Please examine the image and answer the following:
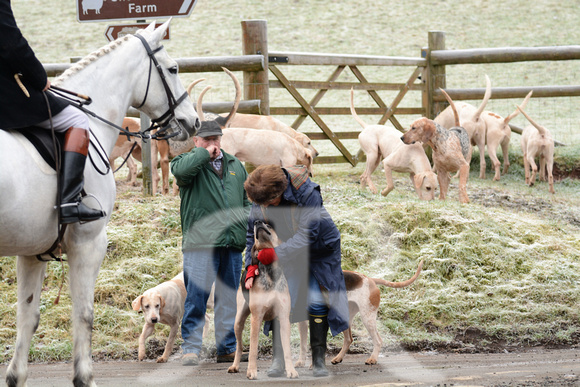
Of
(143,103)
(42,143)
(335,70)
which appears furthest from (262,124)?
(42,143)

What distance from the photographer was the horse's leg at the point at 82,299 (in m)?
4.08

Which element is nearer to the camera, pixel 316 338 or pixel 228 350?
pixel 316 338

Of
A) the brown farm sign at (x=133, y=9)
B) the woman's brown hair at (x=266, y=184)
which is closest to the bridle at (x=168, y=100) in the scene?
the woman's brown hair at (x=266, y=184)

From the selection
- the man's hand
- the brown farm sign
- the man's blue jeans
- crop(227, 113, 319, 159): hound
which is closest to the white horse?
the man's hand

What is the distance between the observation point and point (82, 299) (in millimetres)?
4113

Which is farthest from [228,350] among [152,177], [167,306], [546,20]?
[546,20]

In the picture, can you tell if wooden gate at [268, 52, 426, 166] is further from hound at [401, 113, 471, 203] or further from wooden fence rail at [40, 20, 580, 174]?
hound at [401, 113, 471, 203]

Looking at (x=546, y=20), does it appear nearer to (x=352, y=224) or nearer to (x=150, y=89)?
(x=352, y=224)

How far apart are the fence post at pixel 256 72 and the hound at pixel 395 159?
161 centimetres

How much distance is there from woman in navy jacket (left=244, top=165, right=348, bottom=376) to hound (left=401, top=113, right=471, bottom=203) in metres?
4.45

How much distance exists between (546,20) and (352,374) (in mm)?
27674

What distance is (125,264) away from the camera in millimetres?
7012

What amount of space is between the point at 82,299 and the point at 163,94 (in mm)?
1472

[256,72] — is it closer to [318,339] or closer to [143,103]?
[143,103]
